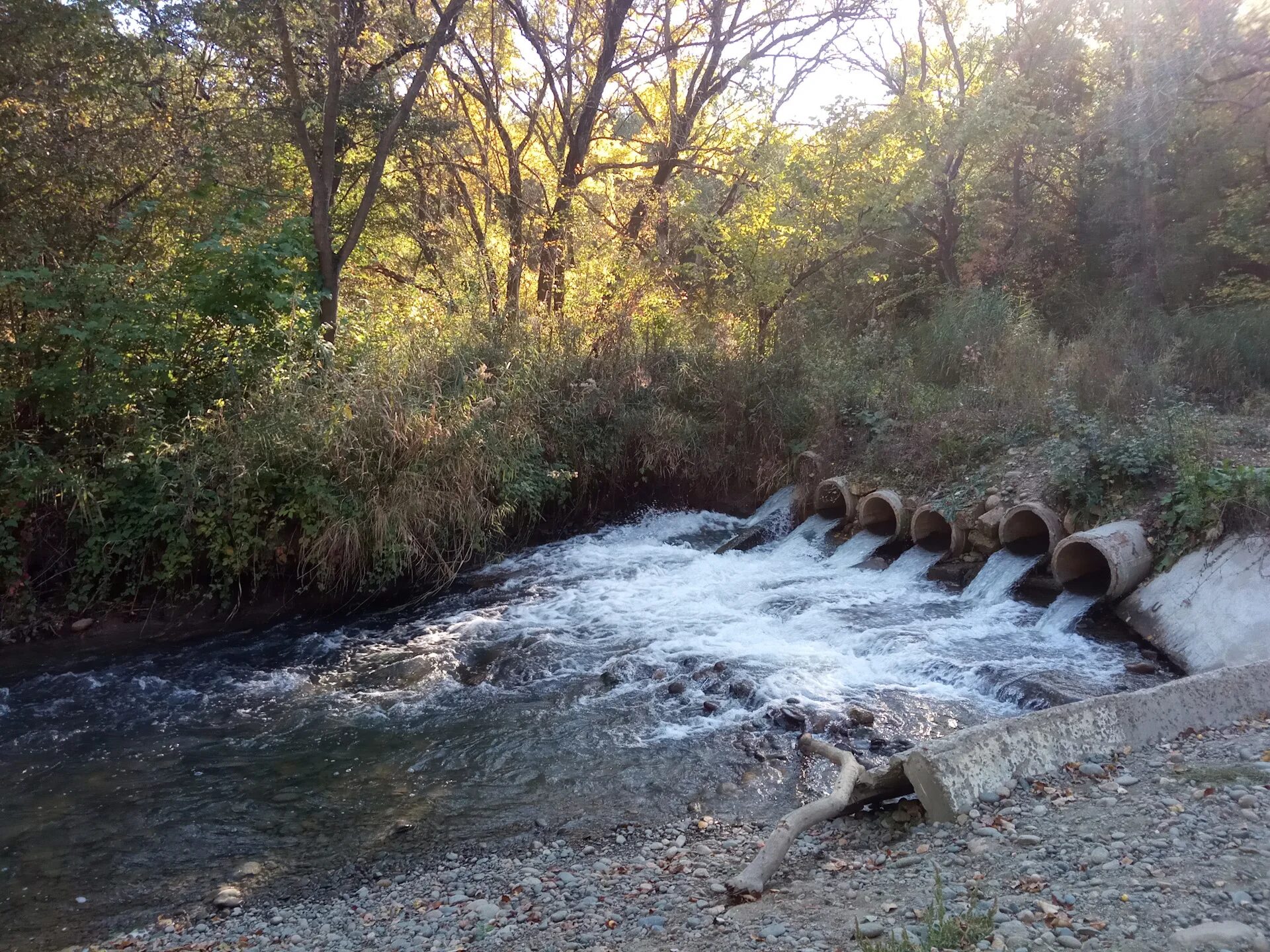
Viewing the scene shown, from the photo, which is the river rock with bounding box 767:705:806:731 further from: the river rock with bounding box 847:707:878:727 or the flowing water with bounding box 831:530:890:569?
the flowing water with bounding box 831:530:890:569

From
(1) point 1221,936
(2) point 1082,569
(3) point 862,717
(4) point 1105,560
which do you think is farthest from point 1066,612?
(1) point 1221,936

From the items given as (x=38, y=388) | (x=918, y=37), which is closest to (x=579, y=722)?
(x=38, y=388)

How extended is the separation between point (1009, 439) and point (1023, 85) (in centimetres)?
968

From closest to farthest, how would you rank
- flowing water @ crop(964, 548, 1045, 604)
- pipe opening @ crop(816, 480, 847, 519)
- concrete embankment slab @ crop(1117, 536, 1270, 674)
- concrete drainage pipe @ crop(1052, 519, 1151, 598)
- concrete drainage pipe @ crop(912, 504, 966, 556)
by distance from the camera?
concrete embankment slab @ crop(1117, 536, 1270, 674) → concrete drainage pipe @ crop(1052, 519, 1151, 598) → flowing water @ crop(964, 548, 1045, 604) → concrete drainage pipe @ crop(912, 504, 966, 556) → pipe opening @ crop(816, 480, 847, 519)

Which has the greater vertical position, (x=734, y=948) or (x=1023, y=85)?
(x=1023, y=85)

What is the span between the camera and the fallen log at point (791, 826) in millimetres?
3500

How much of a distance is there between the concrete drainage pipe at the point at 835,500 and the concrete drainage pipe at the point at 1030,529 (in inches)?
83.5

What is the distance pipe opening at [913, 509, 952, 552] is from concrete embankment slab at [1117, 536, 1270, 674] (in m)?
2.43

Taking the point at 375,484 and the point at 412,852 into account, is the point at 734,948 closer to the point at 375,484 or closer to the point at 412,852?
the point at 412,852

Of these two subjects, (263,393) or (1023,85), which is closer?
(263,393)

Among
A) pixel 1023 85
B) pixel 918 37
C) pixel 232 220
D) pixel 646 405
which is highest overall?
pixel 918 37

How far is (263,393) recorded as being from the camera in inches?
312

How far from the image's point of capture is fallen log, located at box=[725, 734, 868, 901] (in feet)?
11.5

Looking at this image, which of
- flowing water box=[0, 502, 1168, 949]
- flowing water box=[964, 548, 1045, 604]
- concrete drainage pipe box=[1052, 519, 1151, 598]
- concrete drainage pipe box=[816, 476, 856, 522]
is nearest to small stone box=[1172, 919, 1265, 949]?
flowing water box=[0, 502, 1168, 949]
